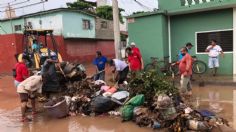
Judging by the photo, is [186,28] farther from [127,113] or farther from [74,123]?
[74,123]

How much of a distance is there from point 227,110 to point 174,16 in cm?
727

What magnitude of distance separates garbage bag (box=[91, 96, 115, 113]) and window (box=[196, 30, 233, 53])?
7.27 metres

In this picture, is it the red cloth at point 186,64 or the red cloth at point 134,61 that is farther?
the red cloth at point 134,61

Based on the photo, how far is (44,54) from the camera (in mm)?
13211

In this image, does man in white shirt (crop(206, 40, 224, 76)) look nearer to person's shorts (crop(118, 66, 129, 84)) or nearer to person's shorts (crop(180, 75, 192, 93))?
person's shorts (crop(180, 75, 192, 93))

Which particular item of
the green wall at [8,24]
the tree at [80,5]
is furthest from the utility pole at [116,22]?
the tree at [80,5]

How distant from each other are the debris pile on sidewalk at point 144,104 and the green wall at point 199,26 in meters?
6.13

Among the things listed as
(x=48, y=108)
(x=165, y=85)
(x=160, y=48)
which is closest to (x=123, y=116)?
(x=165, y=85)

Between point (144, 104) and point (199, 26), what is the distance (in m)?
7.44

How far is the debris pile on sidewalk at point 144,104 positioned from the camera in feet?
19.1

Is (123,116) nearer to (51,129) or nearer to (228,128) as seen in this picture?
(51,129)

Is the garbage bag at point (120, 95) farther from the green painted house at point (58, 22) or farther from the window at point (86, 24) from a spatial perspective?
the window at point (86, 24)

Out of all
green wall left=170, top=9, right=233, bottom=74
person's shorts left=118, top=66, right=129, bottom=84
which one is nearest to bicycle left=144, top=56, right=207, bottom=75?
green wall left=170, top=9, right=233, bottom=74

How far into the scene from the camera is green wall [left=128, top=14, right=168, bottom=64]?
13156 mm
